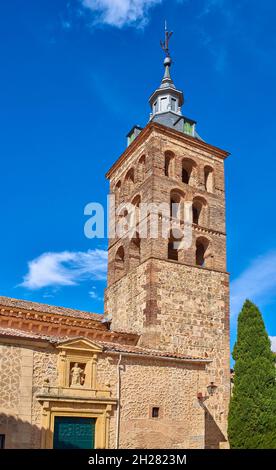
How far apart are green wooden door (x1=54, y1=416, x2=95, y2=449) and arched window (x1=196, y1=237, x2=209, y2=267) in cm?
1099

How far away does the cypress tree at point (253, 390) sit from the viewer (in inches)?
751

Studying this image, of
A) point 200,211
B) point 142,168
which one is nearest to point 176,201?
point 200,211

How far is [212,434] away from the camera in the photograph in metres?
20.4

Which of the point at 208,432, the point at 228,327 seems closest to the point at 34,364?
the point at 208,432

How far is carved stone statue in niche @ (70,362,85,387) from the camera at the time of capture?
1537cm

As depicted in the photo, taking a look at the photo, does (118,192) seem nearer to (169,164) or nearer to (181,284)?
(169,164)

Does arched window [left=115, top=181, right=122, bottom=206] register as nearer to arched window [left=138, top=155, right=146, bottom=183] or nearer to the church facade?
the church facade

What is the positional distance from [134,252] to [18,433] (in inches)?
466

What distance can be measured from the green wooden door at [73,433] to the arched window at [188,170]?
13.4 meters

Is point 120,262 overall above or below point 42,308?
above

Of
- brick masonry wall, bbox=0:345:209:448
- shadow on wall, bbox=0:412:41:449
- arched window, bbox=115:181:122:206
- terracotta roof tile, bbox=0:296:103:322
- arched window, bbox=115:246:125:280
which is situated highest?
arched window, bbox=115:181:122:206

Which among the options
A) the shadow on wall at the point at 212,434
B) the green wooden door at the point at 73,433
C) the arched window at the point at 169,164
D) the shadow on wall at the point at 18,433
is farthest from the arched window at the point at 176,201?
the shadow on wall at the point at 18,433

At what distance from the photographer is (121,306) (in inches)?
950

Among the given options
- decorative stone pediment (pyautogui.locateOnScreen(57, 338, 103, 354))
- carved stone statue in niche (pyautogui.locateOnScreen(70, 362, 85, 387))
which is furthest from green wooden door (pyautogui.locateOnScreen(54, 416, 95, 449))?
decorative stone pediment (pyautogui.locateOnScreen(57, 338, 103, 354))
